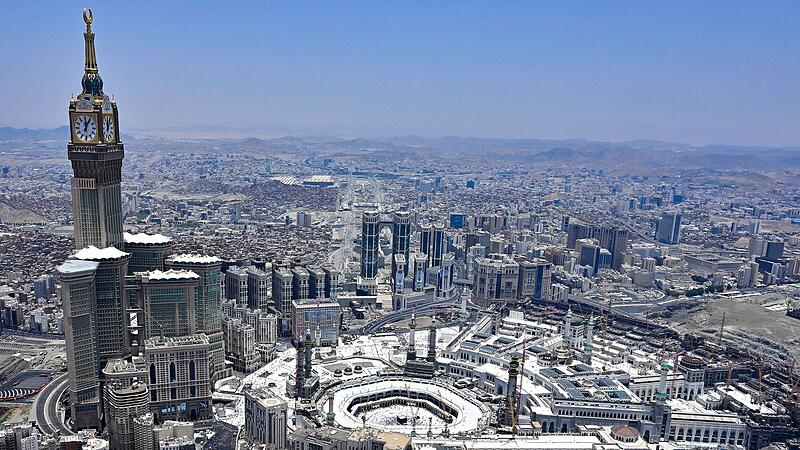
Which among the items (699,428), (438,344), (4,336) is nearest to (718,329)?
(699,428)

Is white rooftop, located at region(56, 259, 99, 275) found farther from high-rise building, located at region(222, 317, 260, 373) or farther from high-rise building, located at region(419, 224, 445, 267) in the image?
high-rise building, located at region(419, 224, 445, 267)

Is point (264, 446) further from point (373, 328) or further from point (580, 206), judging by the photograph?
point (580, 206)

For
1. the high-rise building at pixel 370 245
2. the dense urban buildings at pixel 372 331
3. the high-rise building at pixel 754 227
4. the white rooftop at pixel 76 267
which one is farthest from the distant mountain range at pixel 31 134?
the high-rise building at pixel 754 227

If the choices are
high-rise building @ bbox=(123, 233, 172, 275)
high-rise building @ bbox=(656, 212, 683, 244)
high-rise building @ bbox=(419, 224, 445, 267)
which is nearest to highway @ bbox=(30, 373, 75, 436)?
high-rise building @ bbox=(123, 233, 172, 275)

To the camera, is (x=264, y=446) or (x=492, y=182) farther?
(x=492, y=182)

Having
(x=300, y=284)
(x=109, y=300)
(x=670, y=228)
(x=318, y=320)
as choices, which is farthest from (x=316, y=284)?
(x=670, y=228)

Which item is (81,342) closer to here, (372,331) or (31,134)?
(372,331)
